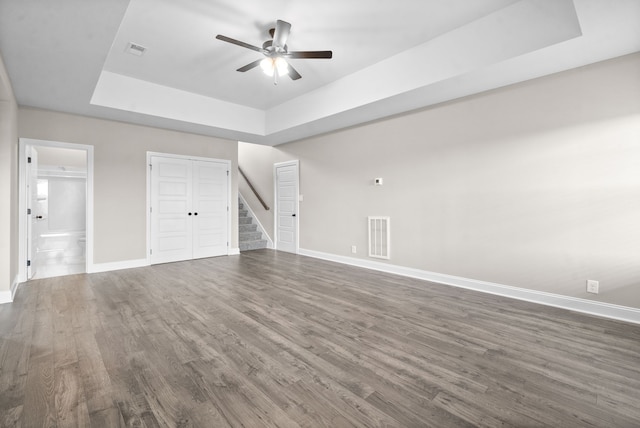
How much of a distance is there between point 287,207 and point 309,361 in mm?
5176

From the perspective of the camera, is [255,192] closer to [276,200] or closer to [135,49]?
[276,200]

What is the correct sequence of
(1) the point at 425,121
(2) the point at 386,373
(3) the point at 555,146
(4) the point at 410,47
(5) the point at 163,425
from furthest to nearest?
1. (1) the point at 425,121
2. (4) the point at 410,47
3. (3) the point at 555,146
4. (2) the point at 386,373
5. (5) the point at 163,425

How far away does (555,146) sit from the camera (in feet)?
11.0

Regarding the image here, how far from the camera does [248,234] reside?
768cm

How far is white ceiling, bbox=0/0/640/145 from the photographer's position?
99.3 inches

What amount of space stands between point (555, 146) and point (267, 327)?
378 centimetres

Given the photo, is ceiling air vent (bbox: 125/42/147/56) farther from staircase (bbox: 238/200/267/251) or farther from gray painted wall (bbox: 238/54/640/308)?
staircase (bbox: 238/200/267/251)

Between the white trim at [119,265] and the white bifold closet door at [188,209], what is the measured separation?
0.20 metres

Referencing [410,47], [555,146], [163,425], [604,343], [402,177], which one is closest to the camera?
[163,425]

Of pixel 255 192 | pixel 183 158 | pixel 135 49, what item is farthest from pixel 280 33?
pixel 255 192

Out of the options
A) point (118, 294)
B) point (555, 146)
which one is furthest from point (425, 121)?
point (118, 294)

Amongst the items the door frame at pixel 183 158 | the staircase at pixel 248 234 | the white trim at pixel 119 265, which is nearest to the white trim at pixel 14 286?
the white trim at pixel 119 265

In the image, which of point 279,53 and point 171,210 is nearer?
point 279,53

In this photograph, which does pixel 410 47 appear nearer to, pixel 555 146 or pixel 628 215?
pixel 555 146
